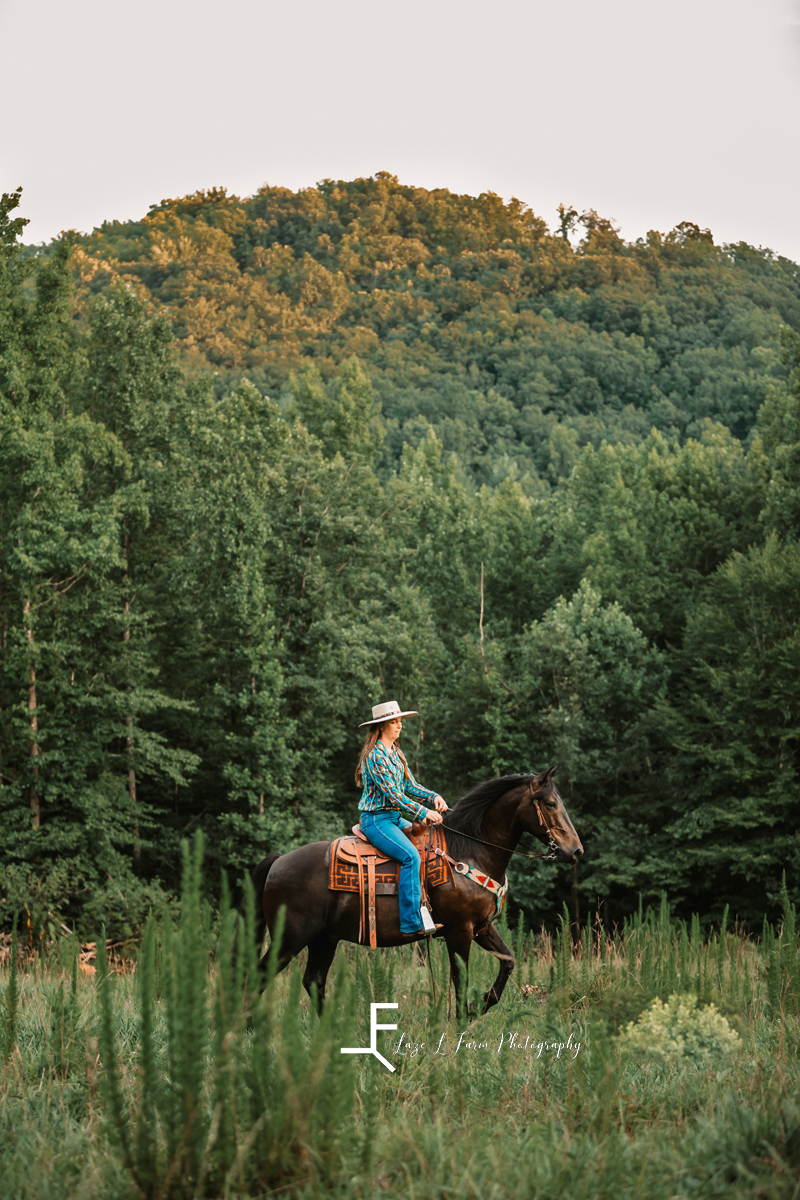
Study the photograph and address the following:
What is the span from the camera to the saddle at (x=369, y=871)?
640cm

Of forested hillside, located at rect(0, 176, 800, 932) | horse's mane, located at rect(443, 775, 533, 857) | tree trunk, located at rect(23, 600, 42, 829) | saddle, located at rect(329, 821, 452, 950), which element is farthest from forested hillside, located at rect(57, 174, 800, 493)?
saddle, located at rect(329, 821, 452, 950)

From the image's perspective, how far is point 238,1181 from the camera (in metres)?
2.77

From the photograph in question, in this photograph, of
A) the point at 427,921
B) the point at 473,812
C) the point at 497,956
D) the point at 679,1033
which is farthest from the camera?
the point at 473,812

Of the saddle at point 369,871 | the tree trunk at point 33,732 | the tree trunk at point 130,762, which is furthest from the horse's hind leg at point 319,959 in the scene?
the tree trunk at point 130,762

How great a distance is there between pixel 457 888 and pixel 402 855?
50 centimetres

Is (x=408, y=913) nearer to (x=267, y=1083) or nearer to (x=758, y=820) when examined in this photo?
(x=267, y=1083)

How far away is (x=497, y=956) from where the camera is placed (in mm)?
6707

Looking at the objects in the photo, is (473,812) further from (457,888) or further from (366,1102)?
(366,1102)

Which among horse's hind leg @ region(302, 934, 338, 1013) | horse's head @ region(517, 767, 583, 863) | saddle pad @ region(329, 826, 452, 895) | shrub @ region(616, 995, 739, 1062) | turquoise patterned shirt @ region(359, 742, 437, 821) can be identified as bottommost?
horse's hind leg @ region(302, 934, 338, 1013)

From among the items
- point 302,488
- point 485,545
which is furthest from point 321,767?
point 485,545

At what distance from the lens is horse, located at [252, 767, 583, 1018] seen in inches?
254

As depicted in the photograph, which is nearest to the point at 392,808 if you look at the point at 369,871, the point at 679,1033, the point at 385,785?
the point at 385,785

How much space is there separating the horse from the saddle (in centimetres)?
6

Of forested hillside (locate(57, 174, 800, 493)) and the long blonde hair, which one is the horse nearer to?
the long blonde hair
